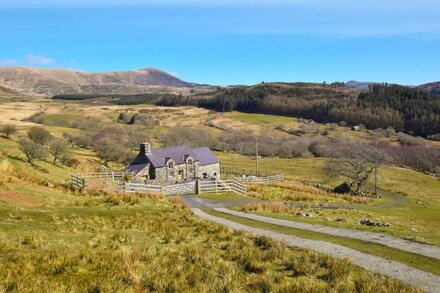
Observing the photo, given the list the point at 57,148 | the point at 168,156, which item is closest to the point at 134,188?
the point at 57,148

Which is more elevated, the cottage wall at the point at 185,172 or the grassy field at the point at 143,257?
the grassy field at the point at 143,257

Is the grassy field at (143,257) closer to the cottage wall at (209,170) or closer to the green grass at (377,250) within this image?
the green grass at (377,250)

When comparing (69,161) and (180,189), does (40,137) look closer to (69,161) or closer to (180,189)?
(69,161)

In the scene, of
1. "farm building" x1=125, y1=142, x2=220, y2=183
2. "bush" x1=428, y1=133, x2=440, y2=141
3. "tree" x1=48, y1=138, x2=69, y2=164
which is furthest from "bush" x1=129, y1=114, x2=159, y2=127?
"tree" x1=48, y1=138, x2=69, y2=164

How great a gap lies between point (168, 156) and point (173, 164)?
5.50 ft

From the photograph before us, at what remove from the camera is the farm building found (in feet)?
228

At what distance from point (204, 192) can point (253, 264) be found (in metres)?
38.5

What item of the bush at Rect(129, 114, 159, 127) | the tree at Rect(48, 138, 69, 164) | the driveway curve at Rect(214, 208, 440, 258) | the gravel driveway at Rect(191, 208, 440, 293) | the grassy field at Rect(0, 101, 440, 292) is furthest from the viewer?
the bush at Rect(129, 114, 159, 127)

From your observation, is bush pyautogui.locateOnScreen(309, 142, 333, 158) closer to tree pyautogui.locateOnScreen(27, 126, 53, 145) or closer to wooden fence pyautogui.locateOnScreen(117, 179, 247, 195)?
tree pyautogui.locateOnScreen(27, 126, 53, 145)

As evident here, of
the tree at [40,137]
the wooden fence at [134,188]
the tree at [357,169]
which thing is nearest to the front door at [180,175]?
the tree at [40,137]

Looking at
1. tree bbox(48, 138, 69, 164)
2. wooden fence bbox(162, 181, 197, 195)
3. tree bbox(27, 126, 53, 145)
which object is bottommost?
wooden fence bbox(162, 181, 197, 195)

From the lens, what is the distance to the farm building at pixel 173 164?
69.5 m

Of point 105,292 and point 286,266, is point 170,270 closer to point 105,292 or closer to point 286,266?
point 105,292

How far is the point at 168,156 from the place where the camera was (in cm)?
7306
